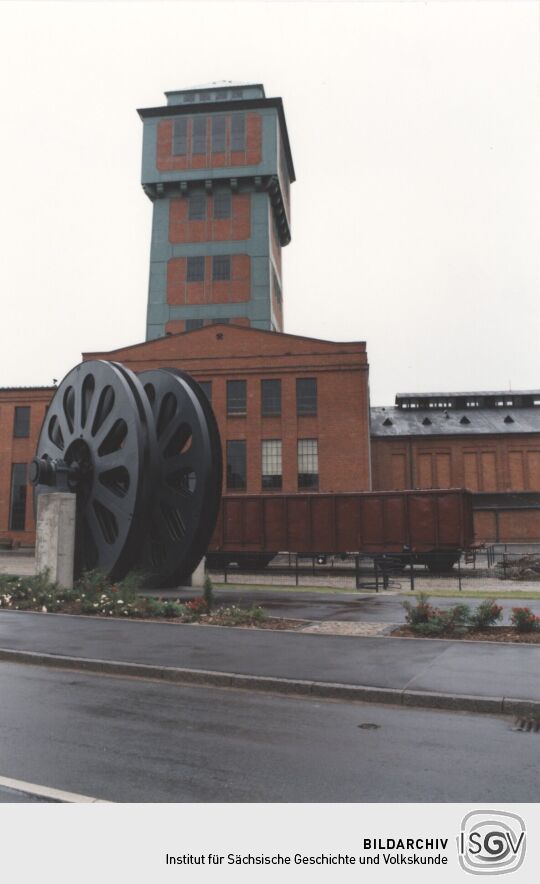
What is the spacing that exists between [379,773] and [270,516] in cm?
2442

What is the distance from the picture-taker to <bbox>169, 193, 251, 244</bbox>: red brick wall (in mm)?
53875

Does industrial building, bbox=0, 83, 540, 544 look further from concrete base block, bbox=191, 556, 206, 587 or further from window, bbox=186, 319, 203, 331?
concrete base block, bbox=191, 556, 206, 587

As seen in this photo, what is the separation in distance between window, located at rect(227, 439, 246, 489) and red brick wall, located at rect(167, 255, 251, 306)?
14536mm

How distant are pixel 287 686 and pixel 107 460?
10.2 metres

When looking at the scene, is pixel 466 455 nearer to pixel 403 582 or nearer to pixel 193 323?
pixel 193 323

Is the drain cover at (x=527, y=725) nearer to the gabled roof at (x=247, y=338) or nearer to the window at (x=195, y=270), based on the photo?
the gabled roof at (x=247, y=338)

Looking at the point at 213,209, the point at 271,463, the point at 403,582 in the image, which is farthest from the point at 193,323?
the point at 403,582

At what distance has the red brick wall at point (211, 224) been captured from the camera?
53.9 meters

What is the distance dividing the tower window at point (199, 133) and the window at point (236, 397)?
77.2ft

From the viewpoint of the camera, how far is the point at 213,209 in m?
54.6

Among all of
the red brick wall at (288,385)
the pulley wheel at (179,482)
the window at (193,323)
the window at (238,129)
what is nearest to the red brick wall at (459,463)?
the red brick wall at (288,385)

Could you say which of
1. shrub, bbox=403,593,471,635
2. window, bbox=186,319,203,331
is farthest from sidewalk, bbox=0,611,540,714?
window, bbox=186,319,203,331
